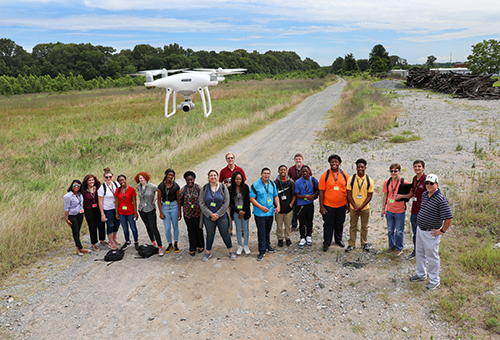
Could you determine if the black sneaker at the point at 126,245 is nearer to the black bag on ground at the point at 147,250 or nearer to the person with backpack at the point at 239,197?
the black bag on ground at the point at 147,250

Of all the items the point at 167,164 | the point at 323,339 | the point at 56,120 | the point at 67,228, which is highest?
the point at 56,120

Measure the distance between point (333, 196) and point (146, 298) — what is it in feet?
14.1

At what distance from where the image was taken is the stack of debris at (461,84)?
106 feet

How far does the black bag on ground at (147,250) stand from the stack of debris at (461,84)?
3610 centimetres

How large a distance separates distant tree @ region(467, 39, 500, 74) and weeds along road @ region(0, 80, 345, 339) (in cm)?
8869

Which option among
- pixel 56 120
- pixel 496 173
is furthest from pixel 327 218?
pixel 56 120

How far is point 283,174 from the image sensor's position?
706 cm

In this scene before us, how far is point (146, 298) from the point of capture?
5539 millimetres

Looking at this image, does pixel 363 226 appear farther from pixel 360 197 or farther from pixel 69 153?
pixel 69 153

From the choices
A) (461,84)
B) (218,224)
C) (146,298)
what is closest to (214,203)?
(218,224)

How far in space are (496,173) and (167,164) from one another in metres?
12.3

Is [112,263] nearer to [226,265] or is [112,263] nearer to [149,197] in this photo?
[149,197]

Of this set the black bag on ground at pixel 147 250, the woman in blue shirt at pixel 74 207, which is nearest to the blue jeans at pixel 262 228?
the black bag on ground at pixel 147 250

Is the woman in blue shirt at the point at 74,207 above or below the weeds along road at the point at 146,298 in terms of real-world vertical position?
above
